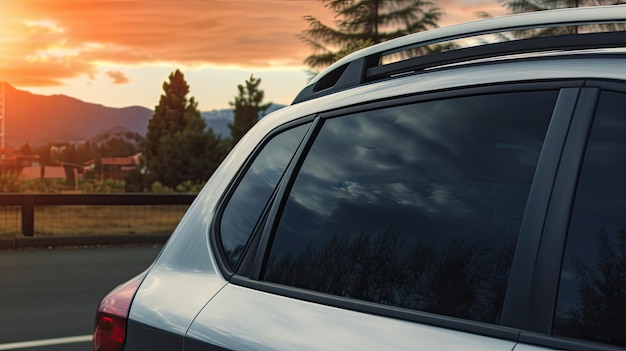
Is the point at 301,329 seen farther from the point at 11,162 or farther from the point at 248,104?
the point at 248,104

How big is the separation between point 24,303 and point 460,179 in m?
7.87

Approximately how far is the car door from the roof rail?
16 centimetres

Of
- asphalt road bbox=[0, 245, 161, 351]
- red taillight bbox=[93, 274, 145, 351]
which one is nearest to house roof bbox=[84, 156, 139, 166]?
asphalt road bbox=[0, 245, 161, 351]

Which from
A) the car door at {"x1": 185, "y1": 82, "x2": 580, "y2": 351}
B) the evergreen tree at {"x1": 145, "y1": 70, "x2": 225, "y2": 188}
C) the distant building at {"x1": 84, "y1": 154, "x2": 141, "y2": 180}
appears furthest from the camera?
the distant building at {"x1": 84, "y1": 154, "x2": 141, "y2": 180}

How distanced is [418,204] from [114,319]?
3.94 ft

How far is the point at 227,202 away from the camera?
2664mm

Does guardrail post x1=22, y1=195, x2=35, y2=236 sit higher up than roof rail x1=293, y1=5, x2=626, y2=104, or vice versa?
roof rail x1=293, y1=5, x2=626, y2=104

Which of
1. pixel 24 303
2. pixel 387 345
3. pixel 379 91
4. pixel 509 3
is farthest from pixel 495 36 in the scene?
pixel 509 3

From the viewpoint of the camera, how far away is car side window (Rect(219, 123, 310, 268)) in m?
2.48

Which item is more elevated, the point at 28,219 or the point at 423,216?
the point at 423,216

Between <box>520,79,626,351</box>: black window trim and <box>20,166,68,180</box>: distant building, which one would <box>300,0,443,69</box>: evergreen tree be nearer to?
<box>20,166,68,180</box>: distant building

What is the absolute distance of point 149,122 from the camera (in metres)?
82.6

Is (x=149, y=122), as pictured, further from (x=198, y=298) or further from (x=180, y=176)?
(x=198, y=298)

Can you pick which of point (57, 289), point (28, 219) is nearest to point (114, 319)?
point (57, 289)
